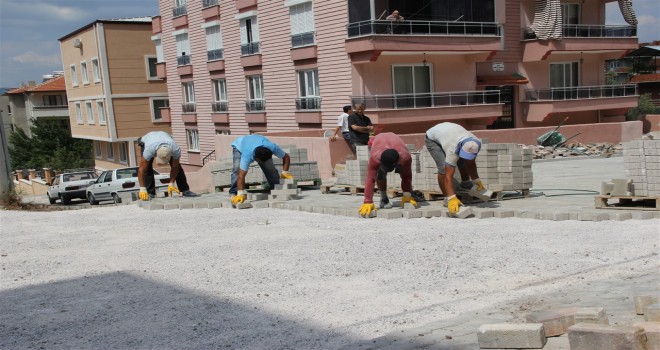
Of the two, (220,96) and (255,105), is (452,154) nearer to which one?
(255,105)

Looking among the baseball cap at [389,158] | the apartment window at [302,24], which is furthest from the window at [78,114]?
the baseball cap at [389,158]

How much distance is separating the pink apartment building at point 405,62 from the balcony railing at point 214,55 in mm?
57

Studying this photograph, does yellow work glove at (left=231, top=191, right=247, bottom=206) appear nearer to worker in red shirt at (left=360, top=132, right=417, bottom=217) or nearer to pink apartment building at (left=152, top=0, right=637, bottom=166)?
worker in red shirt at (left=360, top=132, right=417, bottom=217)

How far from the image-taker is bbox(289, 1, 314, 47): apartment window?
84.3 feet

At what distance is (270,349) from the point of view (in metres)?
4.85

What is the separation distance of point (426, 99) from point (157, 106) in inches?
908

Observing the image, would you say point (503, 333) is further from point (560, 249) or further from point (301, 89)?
point (301, 89)

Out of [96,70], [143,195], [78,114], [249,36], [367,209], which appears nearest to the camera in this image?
[367,209]

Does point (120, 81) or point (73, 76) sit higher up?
point (73, 76)

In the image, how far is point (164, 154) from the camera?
13.3 m

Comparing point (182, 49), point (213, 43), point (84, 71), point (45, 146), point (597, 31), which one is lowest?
Answer: point (45, 146)

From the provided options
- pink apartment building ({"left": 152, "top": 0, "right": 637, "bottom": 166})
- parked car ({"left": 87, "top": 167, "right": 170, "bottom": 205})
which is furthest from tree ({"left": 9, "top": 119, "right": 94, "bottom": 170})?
parked car ({"left": 87, "top": 167, "right": 170, "bottom": 205})

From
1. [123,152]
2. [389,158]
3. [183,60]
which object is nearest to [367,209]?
[389,158]

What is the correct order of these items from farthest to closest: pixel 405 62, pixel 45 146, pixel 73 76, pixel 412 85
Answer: pixel 45 146
pixel 73 76
pixel 412 85
pixel 405 62
